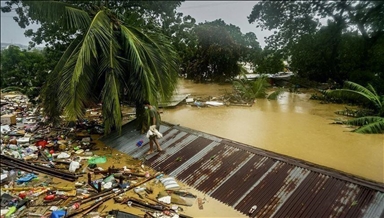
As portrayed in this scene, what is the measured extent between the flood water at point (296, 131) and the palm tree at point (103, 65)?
2501 millimetres

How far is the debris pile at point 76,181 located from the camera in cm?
439

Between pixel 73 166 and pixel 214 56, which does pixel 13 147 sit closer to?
pixel 73 166

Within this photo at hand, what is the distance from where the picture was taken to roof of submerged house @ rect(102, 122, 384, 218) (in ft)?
13.4

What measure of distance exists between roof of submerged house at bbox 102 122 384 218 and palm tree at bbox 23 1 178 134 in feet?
4.91

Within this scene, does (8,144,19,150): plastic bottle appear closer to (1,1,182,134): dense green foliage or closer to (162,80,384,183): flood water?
(1,1,182,134): dense green foliage

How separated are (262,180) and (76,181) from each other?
12.3 feet

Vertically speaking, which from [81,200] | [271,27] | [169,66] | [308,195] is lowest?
[81,200]

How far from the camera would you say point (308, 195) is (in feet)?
14.4

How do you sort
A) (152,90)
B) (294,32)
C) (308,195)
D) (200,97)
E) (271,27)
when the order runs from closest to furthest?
(271,27), (294,32), (308,195), (152,90), (200,97)

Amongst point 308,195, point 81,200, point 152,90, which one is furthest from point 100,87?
point 308,195

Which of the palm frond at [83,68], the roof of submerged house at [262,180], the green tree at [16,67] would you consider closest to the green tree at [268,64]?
the roof of submerged house at [262,180]

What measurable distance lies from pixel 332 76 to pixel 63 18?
12461mm

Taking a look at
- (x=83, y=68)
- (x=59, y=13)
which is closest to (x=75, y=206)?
(x=83, y=68)

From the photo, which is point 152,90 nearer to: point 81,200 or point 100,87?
point 100,87
